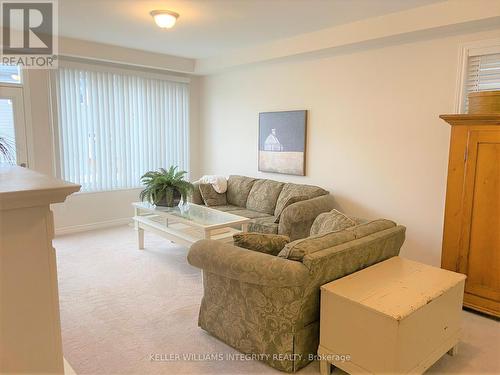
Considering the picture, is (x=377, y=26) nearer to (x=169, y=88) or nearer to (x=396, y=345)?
(x=396, y=345)

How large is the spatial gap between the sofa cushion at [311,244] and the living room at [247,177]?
0.03 meters

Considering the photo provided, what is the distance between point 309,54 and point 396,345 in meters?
3.48

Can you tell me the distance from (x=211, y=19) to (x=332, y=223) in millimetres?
2402

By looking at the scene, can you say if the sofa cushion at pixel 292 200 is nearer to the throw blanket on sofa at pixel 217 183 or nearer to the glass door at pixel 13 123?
the throw blanket on sofa at pixel 217 183

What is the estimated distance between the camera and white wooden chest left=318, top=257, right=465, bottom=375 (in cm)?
192

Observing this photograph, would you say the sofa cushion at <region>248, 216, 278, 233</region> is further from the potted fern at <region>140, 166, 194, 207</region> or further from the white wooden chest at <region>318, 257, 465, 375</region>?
the white wooden chest at <region>318, 257, 465, 375</region>

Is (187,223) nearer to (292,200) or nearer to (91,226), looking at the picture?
(292,200)

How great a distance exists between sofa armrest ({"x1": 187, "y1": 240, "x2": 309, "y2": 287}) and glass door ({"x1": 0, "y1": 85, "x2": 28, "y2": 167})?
323 cm

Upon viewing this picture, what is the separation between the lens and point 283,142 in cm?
500

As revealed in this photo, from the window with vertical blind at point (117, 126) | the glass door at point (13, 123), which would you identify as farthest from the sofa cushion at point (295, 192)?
the glass door at point (13, 123)

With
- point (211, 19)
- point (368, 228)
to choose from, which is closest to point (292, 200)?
point (368, 228)

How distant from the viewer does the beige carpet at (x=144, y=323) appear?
7.73 feet

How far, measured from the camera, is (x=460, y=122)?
9.49ft

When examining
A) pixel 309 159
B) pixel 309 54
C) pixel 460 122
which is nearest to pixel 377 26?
pixel 309 54
